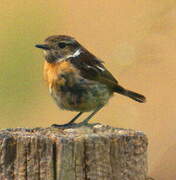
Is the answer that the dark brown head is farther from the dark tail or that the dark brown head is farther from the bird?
the dark tail

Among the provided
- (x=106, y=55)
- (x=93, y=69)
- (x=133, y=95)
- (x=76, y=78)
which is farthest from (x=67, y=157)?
(x=106, y=55)

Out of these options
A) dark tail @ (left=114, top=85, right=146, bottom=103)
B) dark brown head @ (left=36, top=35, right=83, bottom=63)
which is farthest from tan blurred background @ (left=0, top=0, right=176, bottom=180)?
dark brown head @ (left=36, top=35, right=83, bottom=63)

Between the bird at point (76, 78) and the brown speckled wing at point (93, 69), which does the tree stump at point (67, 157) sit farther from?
the brown speckled wing at point (93, 69)

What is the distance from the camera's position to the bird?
6.07m

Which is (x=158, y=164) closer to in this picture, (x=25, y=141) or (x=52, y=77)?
(x=52, y=77)

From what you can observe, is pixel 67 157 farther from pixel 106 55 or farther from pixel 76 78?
pixel 106 55

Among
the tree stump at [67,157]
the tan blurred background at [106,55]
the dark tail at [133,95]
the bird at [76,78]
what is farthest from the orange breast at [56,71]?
the tree stump at [67,157]

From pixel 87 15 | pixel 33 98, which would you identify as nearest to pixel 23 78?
pixel 33 98

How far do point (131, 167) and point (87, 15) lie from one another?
3537mm

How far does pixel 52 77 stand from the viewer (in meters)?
6.10

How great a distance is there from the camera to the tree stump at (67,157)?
350 centimetres

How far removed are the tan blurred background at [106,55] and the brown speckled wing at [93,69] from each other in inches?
6.2

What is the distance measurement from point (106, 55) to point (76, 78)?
773mm

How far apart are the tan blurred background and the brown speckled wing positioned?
0.16 m
